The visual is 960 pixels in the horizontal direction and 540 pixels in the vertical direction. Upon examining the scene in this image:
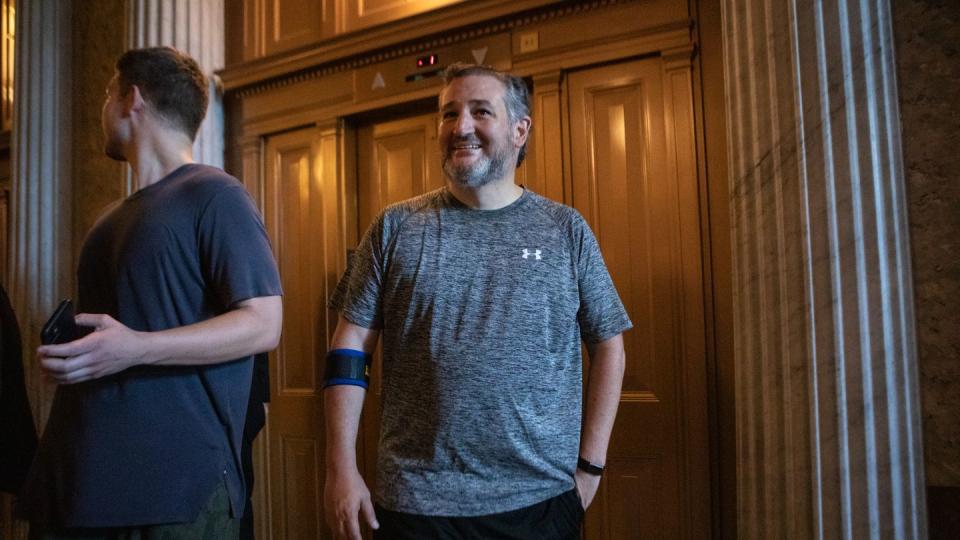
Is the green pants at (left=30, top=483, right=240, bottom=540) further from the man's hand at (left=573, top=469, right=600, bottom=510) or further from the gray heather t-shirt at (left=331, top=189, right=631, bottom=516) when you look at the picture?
the man's hand at (left=573, top=469, right=600, bottom=510)

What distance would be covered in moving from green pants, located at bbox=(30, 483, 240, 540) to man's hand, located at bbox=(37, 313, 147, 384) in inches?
12.3

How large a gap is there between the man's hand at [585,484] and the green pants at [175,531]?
0.80 meters

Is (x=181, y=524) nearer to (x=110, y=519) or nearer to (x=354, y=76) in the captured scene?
(x=110, y=519)

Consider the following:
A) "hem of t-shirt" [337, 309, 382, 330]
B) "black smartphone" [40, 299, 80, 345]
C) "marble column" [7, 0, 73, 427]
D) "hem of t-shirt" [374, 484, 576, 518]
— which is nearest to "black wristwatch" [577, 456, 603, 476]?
"hem of t-shirt" [374, 484, 576, 518]

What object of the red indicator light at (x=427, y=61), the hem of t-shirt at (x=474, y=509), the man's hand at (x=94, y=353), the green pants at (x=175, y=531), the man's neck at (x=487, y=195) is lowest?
the hem of t-shirt at (x=474, y=509)

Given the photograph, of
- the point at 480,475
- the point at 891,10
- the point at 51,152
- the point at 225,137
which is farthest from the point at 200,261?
the point at 51,152

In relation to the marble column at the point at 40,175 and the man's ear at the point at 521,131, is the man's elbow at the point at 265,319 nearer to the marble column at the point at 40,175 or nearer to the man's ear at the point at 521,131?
the man's ear at the point at 521,131

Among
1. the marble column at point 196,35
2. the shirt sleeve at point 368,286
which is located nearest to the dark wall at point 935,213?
the shirt sleeve at point 368,286

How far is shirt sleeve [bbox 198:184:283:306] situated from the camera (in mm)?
1451

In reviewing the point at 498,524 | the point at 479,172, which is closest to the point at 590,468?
the point at 498,524

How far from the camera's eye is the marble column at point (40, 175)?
3680mm

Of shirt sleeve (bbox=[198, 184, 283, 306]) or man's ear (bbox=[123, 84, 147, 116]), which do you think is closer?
shirt sleeve (bbox=[198, 184, 283, 306])

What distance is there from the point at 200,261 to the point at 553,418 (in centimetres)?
86

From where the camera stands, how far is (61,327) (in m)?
1.29
